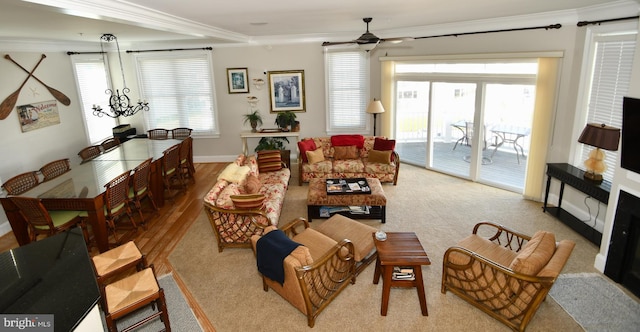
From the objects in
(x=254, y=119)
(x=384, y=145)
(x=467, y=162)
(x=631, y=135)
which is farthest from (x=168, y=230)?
(x=631, y=135)

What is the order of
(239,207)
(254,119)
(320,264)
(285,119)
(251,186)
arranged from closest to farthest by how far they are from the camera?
(320,264) < (239,207) < (251,186) < (285,119) < (254,119)

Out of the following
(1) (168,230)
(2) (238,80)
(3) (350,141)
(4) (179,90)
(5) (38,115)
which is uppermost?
(2) (238,80)

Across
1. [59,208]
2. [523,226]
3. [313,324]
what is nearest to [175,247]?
[59,208]

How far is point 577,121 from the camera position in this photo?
519cm

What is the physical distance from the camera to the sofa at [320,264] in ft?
10.7

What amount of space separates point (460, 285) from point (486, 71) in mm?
4192

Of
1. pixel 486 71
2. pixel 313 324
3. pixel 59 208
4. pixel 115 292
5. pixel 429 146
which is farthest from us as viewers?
pixel 429 146

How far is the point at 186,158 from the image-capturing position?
7082 mm

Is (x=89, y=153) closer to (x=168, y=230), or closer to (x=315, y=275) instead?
(x=168, y=230)

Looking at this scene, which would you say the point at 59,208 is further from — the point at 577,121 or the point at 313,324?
the point at 577,121

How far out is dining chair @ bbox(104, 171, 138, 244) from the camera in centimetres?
457

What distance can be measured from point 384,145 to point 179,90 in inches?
199

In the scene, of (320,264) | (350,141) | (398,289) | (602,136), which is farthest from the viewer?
(350,141)

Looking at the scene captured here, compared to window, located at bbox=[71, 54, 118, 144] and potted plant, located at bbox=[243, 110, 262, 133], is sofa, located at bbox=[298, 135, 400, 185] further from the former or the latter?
window, located at bbox=[71, 54, 118, 144]
